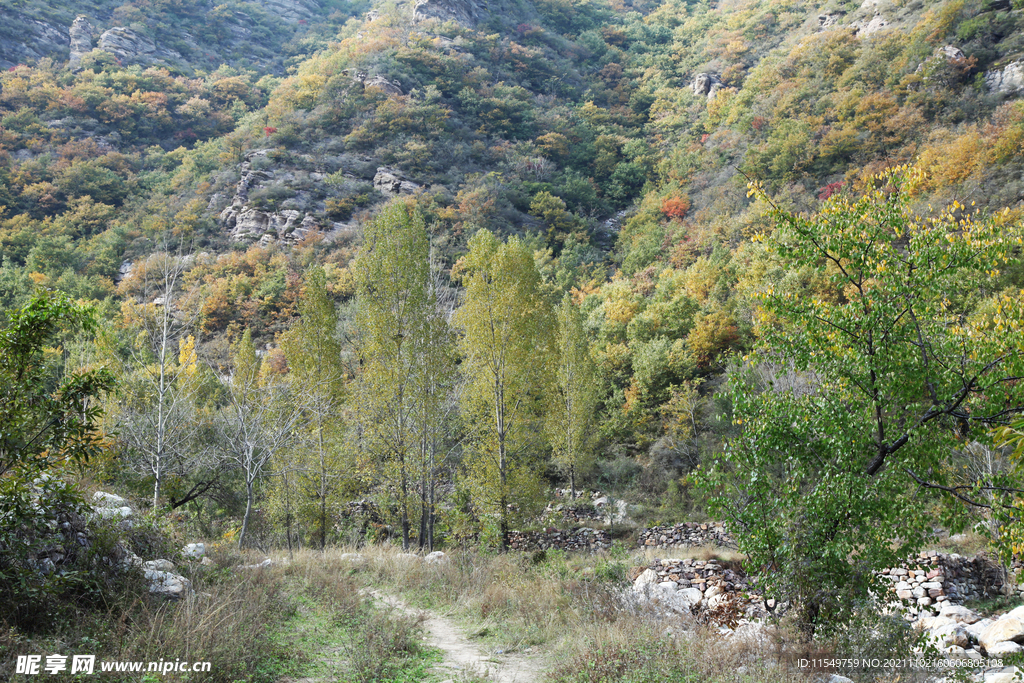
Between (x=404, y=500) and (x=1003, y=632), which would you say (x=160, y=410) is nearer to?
(x=404, y=500)

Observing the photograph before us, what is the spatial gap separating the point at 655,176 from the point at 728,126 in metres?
8.19

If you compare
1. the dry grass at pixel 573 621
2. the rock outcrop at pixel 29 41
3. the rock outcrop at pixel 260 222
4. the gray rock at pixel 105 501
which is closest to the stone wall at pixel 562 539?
the dry grass at pixel 573 621

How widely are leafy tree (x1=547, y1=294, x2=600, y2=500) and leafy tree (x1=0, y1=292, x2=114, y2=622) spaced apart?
602 inches

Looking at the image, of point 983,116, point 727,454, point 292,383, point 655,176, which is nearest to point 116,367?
point 292,383

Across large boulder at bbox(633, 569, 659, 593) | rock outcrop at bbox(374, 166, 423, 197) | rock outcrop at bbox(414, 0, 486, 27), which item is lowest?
large boulder at bbox(633, 569, 659, 593)

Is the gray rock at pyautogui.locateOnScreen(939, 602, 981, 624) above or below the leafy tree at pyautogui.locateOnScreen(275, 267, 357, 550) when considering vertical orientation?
below

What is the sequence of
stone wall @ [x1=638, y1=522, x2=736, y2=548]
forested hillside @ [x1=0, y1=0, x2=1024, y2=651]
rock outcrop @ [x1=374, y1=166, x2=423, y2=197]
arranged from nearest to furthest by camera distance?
1. forested hillside @ [x1=0, y1=0, x2=1024, y2=651]
2. stone wall @ [x1=638, y1=522, x2=736, y2=548]
3. rock outcrop @ [x1=374, y1=166, x2=423, y2=197]

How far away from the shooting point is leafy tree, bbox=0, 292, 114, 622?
386cm

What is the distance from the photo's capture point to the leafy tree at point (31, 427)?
12.6 ft

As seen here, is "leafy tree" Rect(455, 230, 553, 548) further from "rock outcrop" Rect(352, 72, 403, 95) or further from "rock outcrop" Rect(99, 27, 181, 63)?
"rock outcrop" Rect(99, 27, 181, 63)

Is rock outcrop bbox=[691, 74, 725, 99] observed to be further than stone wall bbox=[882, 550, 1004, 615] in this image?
Yes

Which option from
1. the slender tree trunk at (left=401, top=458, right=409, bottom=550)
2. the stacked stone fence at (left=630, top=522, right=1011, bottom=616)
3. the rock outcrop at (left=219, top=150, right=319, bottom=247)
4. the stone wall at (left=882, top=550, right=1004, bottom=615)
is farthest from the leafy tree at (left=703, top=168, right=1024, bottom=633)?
the rock outcrop at (left=219, top=150, right=319, bottom=247)

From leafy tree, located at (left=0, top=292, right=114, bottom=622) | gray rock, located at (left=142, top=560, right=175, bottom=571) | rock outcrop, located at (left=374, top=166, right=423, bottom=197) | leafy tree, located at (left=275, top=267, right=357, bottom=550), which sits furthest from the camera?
rock outcrop, located at (left=374, top=166, right=423, bottom=197)

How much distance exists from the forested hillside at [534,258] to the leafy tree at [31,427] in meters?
0.25
